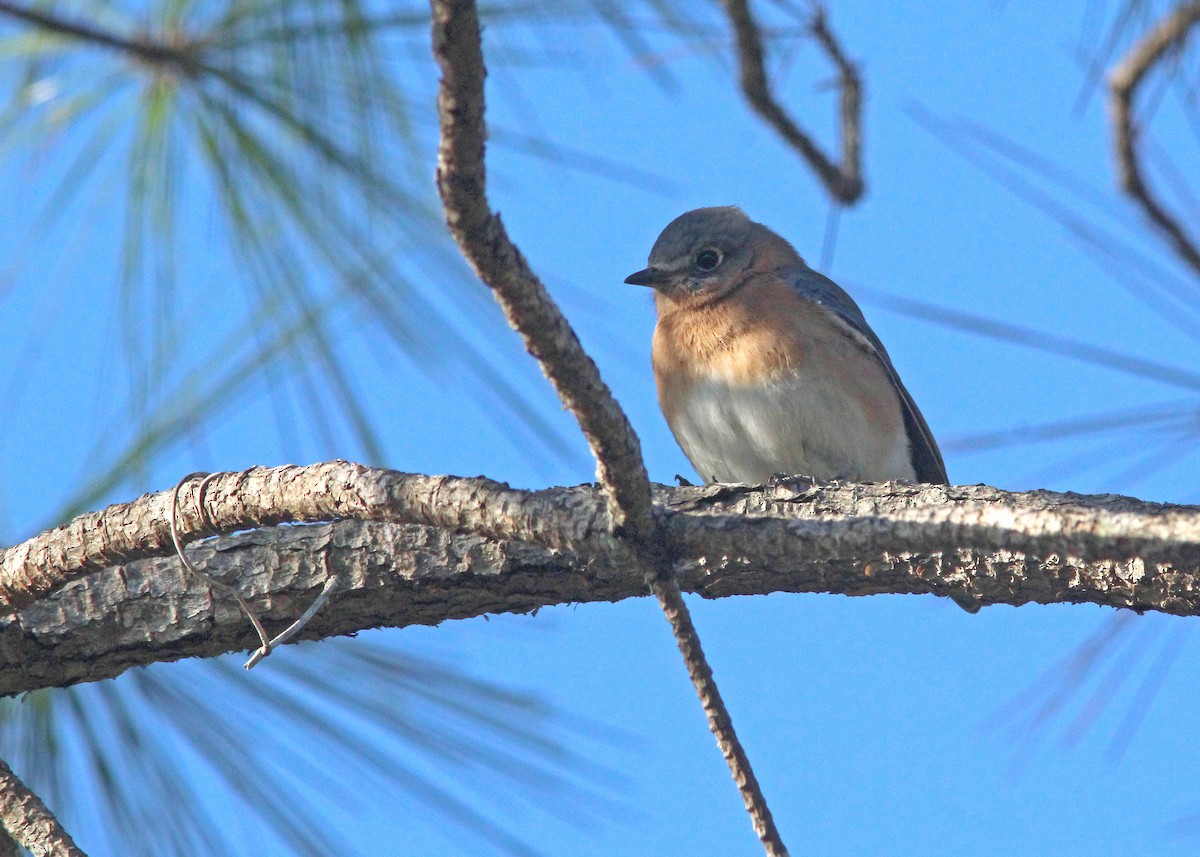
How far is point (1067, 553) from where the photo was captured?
7.15ft

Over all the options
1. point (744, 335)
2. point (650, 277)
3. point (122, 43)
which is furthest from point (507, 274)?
point (650, 277)

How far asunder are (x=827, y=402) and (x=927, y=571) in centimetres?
209

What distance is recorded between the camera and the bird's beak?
6133 millimetres

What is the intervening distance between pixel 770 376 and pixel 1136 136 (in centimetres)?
207

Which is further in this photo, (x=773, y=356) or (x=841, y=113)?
(x=773, y=356)

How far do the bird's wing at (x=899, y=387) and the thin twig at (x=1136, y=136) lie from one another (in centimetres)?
232

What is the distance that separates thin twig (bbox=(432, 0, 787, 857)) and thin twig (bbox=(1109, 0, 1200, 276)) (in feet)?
6.04

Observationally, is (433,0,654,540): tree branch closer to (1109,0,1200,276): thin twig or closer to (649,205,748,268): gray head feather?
(1109,0,1200,276): thin twig

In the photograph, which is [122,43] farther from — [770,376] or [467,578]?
[770,376]

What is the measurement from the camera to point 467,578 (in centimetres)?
357

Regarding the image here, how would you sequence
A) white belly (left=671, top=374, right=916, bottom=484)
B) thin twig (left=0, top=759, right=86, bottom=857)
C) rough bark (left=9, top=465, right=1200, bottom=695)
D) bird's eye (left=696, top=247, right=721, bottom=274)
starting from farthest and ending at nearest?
bird's eye (left=696, top=247, right=721, bottom=274) < white belly (left=671, top=374, right=916, bottom=484) < rough bark (left=9, top=465, right=1200, bottom=695) < thin twig (left=0, top=759, right=86, bottom=857)

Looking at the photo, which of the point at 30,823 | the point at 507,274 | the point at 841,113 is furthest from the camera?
the point at 841,113

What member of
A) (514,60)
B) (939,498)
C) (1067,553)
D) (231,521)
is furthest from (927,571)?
(514,60)

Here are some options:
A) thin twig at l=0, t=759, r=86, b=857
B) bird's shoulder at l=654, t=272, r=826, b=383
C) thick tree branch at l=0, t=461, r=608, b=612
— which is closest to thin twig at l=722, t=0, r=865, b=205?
bird's shoulder at l=654, t=272, r=826, b=383
